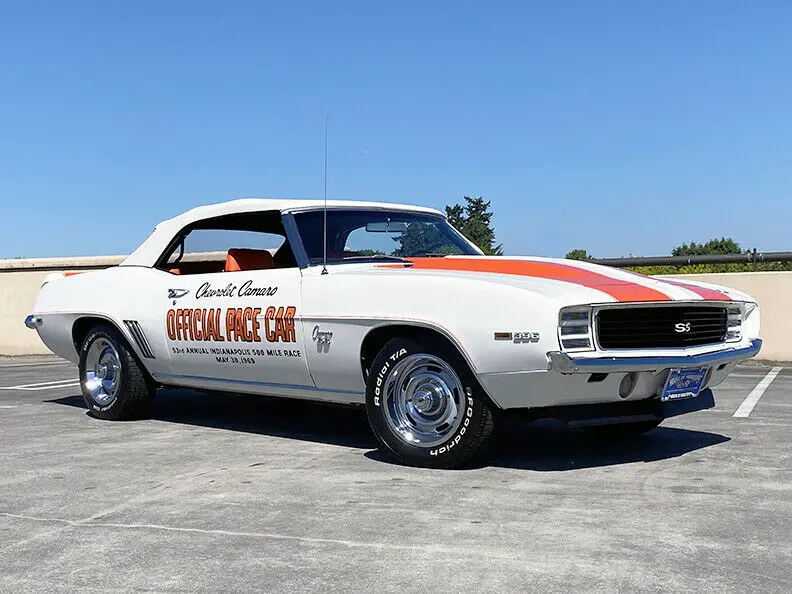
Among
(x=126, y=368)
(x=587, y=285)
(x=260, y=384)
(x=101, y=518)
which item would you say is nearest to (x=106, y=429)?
(x=126, y=368)

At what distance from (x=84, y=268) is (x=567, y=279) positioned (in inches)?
531

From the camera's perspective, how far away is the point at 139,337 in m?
7.05

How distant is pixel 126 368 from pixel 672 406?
3.85m

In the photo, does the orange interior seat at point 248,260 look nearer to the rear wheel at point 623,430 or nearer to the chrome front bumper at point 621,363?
the rear wheel at point 623,430

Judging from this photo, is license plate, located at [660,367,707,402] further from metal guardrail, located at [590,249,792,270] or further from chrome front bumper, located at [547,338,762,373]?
metal guardrail, located at [590,249,792,270]

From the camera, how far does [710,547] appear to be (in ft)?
11.8

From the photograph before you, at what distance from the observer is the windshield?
245 inches

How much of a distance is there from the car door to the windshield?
296mm

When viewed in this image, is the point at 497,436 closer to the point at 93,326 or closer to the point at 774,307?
the point at 93,326

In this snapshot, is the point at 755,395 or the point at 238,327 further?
the point at 755,395

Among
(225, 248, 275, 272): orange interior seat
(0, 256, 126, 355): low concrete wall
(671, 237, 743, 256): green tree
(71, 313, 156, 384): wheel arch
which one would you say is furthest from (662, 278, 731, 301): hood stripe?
(671, 237, 743, 256): green tree

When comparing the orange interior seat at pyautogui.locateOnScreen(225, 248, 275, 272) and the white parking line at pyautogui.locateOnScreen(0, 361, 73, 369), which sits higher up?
the orange interior seat at pyautogui.locateOnScreen(225, 248, 275, 272)

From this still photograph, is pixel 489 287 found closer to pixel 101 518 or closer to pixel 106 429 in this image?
pixel 101 518

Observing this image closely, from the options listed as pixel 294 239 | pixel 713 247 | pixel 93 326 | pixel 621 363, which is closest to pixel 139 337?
pixel 93 326
